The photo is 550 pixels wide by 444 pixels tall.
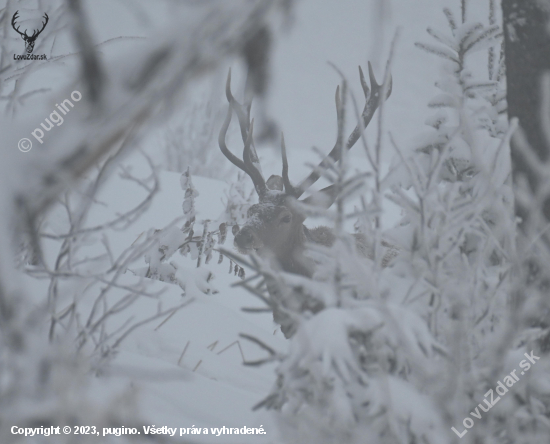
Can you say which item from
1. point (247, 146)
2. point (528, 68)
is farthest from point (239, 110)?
point (528, 68)

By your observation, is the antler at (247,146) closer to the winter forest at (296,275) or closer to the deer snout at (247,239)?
the deer snout at (247,239)

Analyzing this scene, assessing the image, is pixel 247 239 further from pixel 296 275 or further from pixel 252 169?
pixel 296 275

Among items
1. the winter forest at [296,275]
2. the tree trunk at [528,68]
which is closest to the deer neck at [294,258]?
the winter forest at [296,275]

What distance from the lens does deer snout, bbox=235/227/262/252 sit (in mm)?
3582

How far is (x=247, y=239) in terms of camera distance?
3600mm

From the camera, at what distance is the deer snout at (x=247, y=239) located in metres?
3.58

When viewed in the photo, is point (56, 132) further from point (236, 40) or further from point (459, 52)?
point (459, 52)

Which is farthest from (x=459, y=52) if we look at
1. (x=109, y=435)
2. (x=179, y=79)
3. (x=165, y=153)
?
(x=165, y=153)

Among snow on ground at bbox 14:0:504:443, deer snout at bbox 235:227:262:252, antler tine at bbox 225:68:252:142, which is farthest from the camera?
antler tine at bbox 225:68:252:142

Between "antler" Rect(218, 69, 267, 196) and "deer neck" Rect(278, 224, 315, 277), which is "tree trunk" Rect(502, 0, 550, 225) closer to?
"deer neck" Rect(278, 224, 315, 277)

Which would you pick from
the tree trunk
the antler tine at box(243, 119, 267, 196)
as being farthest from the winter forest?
the antler tine at box(243, 119, 267, 196)

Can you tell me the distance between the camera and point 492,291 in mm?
1146

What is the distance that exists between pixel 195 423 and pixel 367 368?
0.52 metres

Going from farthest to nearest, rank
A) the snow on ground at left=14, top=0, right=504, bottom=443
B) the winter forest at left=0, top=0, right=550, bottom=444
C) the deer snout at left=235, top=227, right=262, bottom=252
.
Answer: the deer snout at left=235, top=227, right=262, bottom=252 → the snow on ground at left=14, top=0, right=504, bottom=443 → the winter forest at left=0, top=0, right=550, bottom=444
